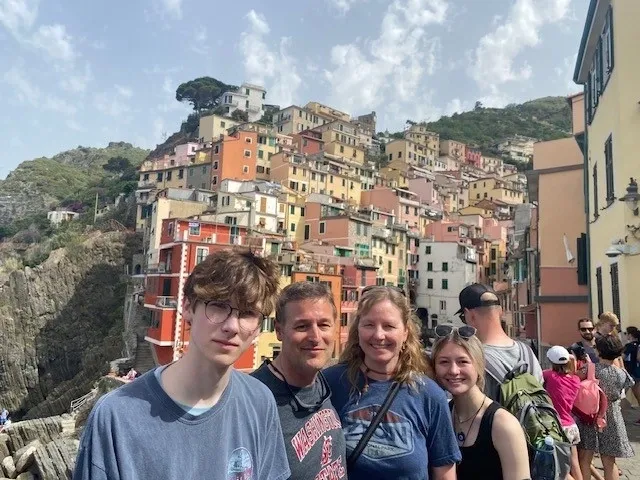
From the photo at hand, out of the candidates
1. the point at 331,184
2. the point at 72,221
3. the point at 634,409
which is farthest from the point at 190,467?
the point at 72,221

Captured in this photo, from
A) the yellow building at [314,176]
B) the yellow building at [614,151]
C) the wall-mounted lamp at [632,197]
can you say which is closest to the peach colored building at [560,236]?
the yellow building at [614,151]

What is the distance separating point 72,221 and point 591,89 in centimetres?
6261

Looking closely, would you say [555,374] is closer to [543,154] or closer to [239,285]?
[239,285]

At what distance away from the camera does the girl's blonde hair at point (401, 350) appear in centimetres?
249

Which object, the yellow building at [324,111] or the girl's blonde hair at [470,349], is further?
the yellow building at [324,111]

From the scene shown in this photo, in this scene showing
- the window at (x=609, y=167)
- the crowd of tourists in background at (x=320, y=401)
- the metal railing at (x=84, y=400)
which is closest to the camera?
the crowd of tourists in background at (x=320, y=401)

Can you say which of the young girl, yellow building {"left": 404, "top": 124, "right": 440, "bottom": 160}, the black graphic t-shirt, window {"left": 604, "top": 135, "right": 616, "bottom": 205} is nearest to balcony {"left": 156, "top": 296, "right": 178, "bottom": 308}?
window {"left": 604, "top": 135, "right": 616, "bottom": 205}

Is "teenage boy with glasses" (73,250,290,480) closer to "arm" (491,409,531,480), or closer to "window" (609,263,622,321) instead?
"arm" (491,409,531,480)

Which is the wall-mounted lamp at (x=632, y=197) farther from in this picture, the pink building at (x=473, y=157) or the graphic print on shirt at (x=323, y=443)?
the pink building at (x=473, y=157)

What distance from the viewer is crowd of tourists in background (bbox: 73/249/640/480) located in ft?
5.06

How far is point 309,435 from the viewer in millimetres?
2131

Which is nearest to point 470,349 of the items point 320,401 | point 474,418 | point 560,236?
point 474,418

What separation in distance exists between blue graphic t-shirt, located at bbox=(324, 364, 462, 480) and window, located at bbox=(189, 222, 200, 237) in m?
28.3

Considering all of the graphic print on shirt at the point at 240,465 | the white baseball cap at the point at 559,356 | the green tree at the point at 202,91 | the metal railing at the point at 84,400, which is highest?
the green tree at the point at 202,91
